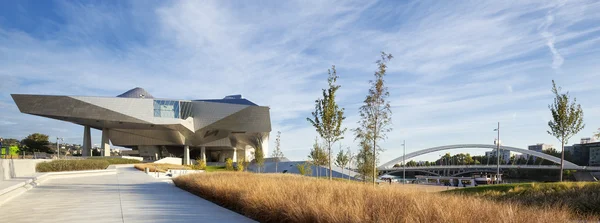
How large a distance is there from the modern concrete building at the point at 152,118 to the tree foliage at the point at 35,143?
1820 centimetres

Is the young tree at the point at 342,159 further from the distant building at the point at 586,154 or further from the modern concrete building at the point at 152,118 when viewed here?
the distant building at the point at 586,154

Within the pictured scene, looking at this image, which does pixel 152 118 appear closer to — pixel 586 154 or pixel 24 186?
pixel 24 186

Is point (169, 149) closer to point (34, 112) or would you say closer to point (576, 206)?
point (34, 112)

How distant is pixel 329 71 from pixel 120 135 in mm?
60173

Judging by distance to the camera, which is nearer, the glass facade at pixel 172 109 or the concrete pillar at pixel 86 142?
the glass facade at pixel 172 109

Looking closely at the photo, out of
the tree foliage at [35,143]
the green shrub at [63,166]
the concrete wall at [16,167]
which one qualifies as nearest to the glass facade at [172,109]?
the tree foliage at [35,143]

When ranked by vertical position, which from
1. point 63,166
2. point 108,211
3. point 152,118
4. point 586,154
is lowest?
point 586,154

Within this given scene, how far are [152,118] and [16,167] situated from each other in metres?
42.4

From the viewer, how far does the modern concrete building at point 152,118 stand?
54.3 meters

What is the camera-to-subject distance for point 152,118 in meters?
60.5

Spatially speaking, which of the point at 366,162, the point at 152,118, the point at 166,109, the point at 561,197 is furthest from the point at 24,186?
the point at 166,109

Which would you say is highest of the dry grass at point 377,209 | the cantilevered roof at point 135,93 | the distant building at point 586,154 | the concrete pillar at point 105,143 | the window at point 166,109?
the cantilevered roof at point 135,93

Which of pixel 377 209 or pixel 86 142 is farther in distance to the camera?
pixel 86 142

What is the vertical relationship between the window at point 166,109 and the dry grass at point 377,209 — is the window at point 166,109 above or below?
above
